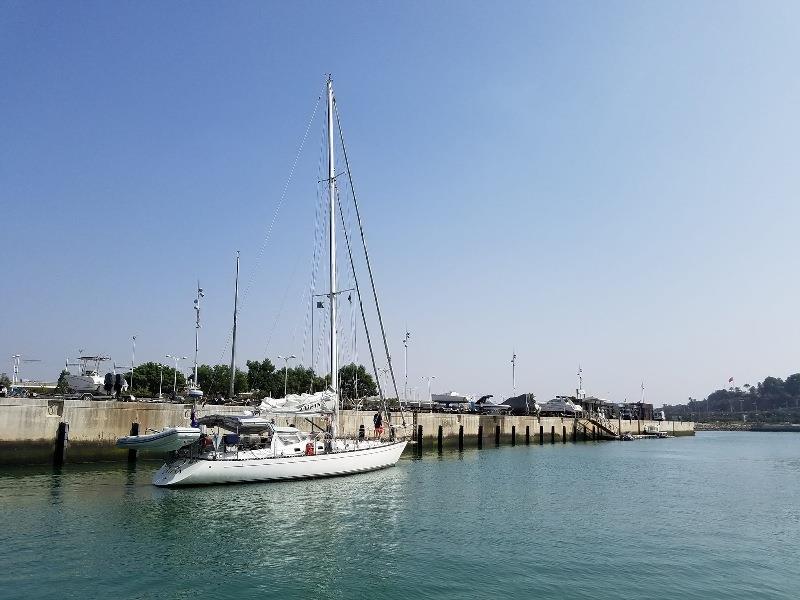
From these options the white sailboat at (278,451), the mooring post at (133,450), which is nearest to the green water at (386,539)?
the white sailboat at (278,451)

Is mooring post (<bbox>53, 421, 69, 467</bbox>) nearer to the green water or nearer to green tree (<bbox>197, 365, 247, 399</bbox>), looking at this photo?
the green water

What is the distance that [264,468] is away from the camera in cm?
3734

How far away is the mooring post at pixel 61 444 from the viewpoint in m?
42.9

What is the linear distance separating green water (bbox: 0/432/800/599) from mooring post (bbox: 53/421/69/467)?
87.3 inches

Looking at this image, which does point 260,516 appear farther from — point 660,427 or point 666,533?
point 660,427

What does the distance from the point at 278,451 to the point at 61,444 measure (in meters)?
17.1

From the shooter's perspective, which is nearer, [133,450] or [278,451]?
[278,451]

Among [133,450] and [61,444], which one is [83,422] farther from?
[133,450]

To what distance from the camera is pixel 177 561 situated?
818 inches

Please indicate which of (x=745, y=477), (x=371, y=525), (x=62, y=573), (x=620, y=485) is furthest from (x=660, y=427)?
(x=62, y=573)

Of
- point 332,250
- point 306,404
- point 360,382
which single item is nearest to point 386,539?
point 306,404

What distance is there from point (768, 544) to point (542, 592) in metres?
13.5

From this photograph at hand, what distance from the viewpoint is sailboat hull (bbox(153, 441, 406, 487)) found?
34.8 m

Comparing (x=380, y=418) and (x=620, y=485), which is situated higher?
(x=380, y=418)
